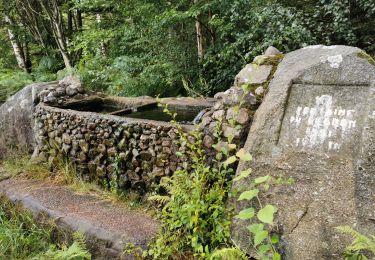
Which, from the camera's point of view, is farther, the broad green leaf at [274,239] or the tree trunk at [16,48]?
the tree trunk at [16,48]

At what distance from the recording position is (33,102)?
5.73 m

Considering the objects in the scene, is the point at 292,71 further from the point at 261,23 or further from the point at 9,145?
the point at 9,145

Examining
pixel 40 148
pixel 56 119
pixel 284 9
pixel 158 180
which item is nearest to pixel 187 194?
pixel 158 180

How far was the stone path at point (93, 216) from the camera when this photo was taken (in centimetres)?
340

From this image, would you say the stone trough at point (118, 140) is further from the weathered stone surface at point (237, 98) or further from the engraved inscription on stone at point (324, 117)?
the engraved inscription on stone at point (324, 117)

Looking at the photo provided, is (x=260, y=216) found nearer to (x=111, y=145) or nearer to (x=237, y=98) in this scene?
(x=237, y=98)

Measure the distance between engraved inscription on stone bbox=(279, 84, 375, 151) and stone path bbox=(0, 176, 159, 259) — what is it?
1.74m

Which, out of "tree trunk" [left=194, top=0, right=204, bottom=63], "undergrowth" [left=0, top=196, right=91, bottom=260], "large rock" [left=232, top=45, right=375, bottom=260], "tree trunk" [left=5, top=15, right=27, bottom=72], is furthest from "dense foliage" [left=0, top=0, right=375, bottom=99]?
"undergrowth" [left=0, top=196, right=91, bottom=260]

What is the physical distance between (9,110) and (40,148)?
1232mm

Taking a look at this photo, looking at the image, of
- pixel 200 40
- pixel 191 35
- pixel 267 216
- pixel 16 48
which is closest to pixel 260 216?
pixel 267 216

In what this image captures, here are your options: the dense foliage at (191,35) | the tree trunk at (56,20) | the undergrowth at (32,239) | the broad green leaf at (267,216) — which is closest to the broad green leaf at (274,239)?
the broad green leaf at (267,216)

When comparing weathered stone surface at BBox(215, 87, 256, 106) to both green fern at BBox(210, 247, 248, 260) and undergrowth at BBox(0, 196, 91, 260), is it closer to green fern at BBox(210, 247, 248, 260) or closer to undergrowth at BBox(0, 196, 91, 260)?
green fern at BBox(210, 247, 248, 260)

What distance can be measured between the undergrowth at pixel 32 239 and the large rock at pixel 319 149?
1.68m

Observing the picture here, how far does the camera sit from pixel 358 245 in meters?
2.14
